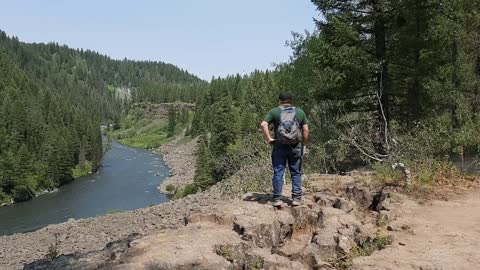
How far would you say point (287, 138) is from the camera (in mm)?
10227

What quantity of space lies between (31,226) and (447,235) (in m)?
54.5

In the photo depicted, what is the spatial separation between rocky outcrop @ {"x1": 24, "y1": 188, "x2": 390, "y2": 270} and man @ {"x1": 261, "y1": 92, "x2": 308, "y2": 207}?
488 mm

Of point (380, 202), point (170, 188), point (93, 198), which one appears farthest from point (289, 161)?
point (170, 188)

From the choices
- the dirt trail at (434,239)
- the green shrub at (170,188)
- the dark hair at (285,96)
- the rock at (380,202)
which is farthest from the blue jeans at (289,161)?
the green shrub at (170,188)

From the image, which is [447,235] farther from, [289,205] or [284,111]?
[284,111]

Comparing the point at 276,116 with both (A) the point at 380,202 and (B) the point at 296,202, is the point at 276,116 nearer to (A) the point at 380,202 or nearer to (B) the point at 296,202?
(B) the point at 296,202

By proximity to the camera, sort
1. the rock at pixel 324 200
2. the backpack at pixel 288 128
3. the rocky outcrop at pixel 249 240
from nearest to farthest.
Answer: the rocky outcrop at pixel 249 240 → the backpack at pixel 288 128 → the rock at pixel 324 200

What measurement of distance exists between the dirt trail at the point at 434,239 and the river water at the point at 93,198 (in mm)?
47869

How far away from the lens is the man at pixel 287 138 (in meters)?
10.3

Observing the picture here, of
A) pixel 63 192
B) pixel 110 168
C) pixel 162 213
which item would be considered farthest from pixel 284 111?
pixel 110 168

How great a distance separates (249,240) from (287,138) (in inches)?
94.1

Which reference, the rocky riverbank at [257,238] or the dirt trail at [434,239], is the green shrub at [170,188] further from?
the dirt trail at [434,239]

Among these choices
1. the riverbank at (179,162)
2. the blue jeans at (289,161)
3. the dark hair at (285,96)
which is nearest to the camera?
the dark hair at (285,96)

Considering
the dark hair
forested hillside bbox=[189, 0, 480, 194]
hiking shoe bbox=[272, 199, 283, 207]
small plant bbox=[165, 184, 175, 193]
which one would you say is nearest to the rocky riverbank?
hiking shoe bbox=[272, 199, 283, 207]
